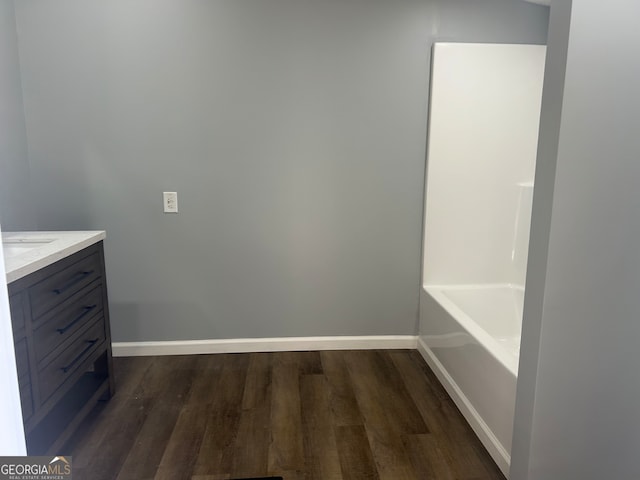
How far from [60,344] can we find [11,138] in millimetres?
1400

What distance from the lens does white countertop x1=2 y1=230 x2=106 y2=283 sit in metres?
1.63

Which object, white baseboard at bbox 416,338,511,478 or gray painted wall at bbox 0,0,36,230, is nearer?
white baseboard at bbox 416,338,511,478

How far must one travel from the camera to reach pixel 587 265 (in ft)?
4.92

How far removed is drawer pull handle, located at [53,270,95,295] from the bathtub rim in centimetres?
194

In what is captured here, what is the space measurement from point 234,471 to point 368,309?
57.6 inches

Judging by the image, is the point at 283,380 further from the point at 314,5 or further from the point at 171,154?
the point at 314,5

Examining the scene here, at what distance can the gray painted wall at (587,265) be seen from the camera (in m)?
1.39

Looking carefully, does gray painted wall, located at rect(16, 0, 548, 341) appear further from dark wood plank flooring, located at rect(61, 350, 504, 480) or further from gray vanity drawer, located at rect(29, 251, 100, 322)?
gray vanity drawer, located at rect(29, 251, 100, 322)

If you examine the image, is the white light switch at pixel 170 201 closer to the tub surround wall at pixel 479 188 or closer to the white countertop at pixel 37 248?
the white countertop at pixel 37 248

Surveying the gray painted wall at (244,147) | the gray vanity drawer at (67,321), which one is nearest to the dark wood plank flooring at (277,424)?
the gray painted wall at (244,147)

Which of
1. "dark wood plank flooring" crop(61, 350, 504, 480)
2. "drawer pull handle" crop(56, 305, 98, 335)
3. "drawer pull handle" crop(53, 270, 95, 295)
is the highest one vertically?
"drawer pull handle" crop(53, 270, 95, 295)

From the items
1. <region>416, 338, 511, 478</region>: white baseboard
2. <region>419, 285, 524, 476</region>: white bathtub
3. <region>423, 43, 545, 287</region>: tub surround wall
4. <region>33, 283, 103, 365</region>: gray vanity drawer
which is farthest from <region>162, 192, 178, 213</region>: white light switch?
<region>416, 338, 511, 478</region>: white baseboard

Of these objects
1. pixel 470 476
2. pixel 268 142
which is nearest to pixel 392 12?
pixel 268 142

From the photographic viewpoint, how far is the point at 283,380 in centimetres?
270
